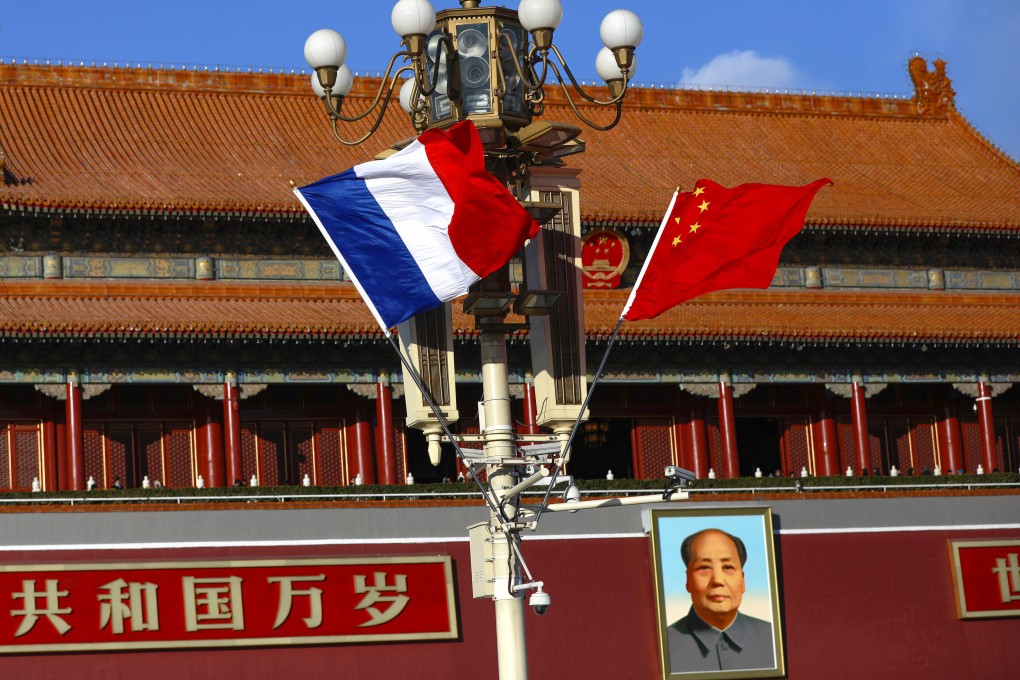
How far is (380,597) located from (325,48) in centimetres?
1071

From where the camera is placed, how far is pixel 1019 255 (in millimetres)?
37219

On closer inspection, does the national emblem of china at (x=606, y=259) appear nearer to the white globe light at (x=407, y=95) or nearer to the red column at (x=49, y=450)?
the red column at (x=49, y=450)

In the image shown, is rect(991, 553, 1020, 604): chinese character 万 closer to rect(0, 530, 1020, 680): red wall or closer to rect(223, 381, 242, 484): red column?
rect(0, 530, 1020, 680): red wall

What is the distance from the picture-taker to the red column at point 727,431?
106 ft

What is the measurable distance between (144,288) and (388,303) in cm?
1558

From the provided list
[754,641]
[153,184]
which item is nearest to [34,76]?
[153,184]

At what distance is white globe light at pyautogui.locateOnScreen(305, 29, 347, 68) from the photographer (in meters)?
17.9

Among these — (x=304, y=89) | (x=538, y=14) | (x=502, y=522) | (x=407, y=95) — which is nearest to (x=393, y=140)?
(x=304, y=89)

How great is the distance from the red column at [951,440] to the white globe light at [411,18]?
20266mm

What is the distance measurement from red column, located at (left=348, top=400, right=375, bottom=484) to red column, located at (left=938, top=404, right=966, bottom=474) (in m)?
10.2

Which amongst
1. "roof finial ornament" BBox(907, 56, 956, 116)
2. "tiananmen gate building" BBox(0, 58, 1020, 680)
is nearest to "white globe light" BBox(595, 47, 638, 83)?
"tiananmen gate building" BBox(0, 58, 1020, 680)

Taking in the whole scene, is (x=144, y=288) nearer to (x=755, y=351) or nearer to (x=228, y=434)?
(x=228, y=434)

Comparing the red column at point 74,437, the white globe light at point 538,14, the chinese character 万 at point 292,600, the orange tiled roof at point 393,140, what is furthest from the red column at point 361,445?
the white globe light at point 538,14

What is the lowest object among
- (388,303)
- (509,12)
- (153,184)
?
(388,303)
